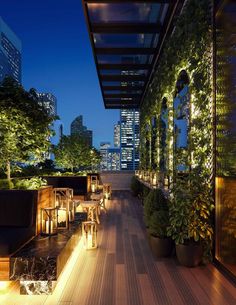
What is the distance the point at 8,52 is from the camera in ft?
362

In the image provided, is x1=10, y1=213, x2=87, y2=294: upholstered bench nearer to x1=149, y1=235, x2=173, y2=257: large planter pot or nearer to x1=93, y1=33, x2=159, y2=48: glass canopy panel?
x1=149, y1=235, x2=173, y2=257: large planter pot

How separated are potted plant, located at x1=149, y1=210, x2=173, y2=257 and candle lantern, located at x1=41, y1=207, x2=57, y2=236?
144 cm

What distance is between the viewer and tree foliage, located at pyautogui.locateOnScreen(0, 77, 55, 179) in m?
5.52

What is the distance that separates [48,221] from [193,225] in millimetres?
1967

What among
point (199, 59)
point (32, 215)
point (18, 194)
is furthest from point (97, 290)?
point (199, 59)

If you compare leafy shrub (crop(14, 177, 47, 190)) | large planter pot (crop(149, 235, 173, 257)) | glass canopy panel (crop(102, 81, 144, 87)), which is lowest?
large planter pot (crop(149, 235, 173, 257))

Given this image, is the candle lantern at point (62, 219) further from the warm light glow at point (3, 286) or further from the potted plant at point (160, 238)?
the warm light glow at point (3, 286)

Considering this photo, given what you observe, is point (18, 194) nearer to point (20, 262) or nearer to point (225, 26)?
point (20, 262)

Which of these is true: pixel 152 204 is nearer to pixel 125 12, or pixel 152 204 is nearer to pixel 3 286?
pixel 3 286

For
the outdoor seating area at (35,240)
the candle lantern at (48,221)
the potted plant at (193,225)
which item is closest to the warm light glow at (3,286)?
the outdoor seating area at (35,240)

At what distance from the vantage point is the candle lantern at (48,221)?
4.27 m

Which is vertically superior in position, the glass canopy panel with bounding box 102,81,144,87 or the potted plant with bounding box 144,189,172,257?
the glass canopy panel with bounding box 102,81,144,87

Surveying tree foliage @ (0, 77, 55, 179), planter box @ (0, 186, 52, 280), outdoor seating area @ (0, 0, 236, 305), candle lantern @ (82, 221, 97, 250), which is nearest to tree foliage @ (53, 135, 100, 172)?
outdoor seating area @ (0, 0, 236, 305)

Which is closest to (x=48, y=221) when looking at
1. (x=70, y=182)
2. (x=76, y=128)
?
(x=70, y=182)
